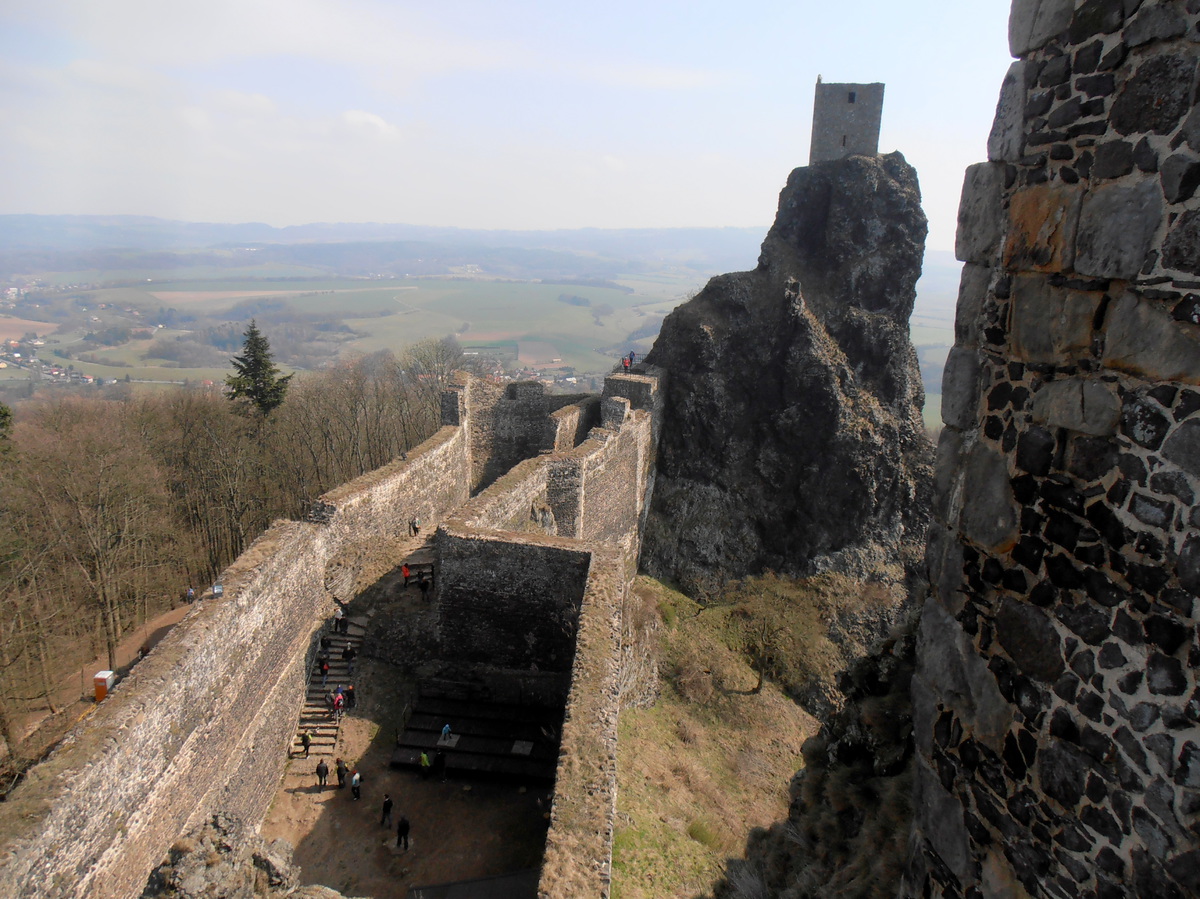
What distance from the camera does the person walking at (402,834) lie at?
464 inches

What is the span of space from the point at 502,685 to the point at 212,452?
20416 mm

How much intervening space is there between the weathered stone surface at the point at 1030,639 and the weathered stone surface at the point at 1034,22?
2.71 metres

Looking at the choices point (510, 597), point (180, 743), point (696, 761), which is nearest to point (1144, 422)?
point (510, 597)

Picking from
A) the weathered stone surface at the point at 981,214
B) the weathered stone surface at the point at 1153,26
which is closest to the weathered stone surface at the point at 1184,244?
the weathered stone surface at the point at 1153,26

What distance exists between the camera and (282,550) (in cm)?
1398

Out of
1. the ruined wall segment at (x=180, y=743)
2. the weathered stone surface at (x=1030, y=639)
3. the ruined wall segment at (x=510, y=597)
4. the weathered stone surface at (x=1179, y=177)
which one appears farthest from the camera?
the ruined wall segment at (x=510, y=597)

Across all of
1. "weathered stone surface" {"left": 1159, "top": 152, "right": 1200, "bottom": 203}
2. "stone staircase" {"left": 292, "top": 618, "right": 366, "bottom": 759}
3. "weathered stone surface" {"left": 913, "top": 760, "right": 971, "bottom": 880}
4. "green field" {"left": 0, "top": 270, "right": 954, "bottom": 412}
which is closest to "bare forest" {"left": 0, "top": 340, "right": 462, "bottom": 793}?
"stone staircase" {"left": 292, "top": 618, "right": 366, "bottom": 759}

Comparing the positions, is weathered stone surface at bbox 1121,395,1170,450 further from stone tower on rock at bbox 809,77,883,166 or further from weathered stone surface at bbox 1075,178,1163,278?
stone tower on rock at bbox 809,77,883,166

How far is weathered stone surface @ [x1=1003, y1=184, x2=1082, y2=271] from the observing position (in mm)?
3059

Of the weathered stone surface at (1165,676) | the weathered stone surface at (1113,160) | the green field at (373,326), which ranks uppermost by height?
the weathered stone surface at (1113,160)

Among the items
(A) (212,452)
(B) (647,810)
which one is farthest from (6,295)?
(B) (647,810)

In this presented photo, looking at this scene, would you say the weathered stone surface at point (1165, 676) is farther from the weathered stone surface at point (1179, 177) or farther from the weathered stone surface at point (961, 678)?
the weathered stone surface at point (1179, 177)

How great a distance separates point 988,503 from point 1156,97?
1.87 meters

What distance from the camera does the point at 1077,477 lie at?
3.04 m
